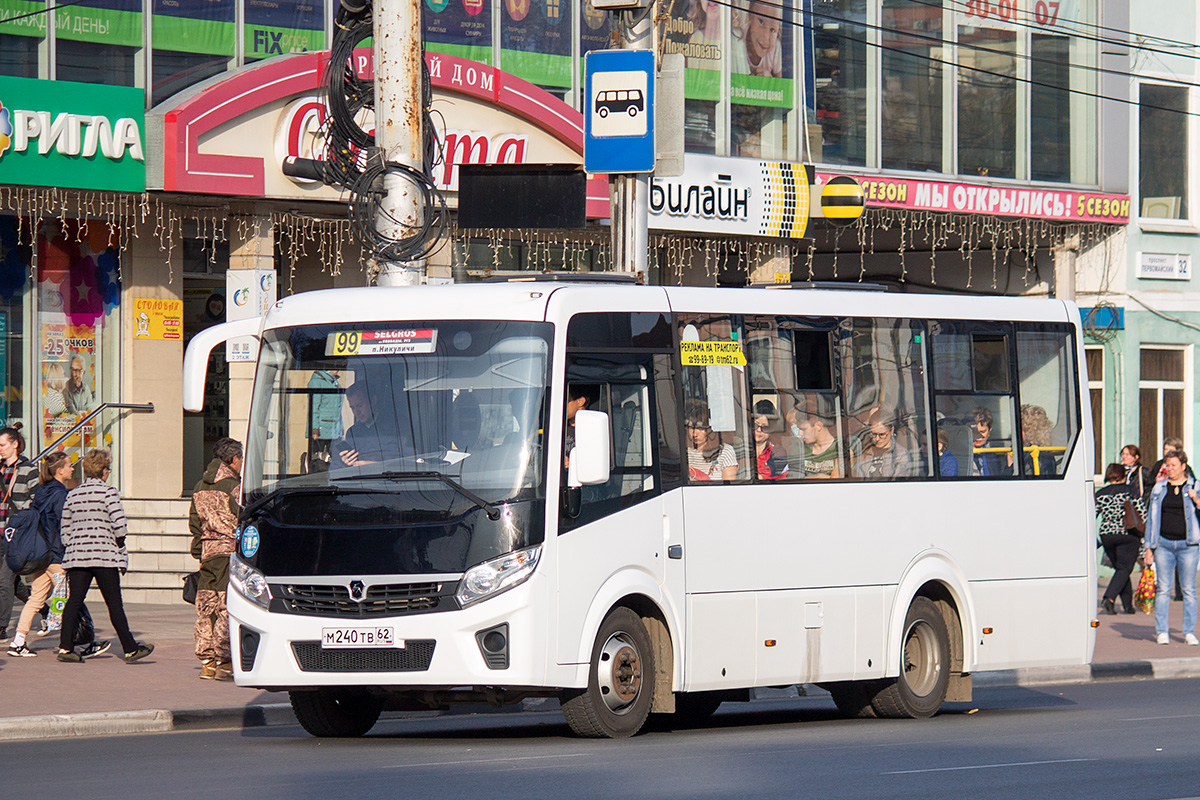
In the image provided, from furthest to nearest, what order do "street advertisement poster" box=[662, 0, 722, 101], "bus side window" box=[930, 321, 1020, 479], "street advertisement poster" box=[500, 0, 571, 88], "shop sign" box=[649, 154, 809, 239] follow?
"street advertisement poster" box=[662, 0, 722, 101] < "shop sign" box=[649, 154, 809, 239] < "street advertisement poster" box=[500, 0, 571, 88] < "bus side window" box=[930, 321, 1020, 479]

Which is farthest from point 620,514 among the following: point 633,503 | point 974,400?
point 974,400

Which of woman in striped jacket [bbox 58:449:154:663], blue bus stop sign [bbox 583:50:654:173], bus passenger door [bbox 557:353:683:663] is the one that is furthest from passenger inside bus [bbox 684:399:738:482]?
woman in striped jacket [bbox 58:449:154:663]

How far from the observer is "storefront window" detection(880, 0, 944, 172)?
92.5 feet

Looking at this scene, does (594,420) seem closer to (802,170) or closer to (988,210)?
(802,170)

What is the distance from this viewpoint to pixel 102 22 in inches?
826

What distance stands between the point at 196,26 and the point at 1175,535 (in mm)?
12004

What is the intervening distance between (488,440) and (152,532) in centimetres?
1228

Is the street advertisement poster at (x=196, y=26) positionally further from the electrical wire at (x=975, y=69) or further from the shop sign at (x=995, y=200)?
the shop sign at (x=995, y=200)

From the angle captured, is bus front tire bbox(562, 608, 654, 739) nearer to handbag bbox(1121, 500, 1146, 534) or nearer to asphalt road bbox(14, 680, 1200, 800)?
asphalt road bbox(14, 680, 1200, 800)

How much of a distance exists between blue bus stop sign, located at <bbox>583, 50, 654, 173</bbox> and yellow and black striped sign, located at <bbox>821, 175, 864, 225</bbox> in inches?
307

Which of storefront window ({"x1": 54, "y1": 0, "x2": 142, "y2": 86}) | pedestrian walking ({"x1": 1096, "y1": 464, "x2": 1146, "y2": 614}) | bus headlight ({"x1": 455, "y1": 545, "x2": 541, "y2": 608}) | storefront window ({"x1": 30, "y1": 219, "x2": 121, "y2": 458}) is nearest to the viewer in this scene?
bus headlight ({"x1": 455, "y1": 545, "x2": 541, "y2": 608})

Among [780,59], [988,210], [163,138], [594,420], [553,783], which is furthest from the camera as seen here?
[988,210]

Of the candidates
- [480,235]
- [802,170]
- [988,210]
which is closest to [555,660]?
[480,235]

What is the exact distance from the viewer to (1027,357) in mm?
14086
